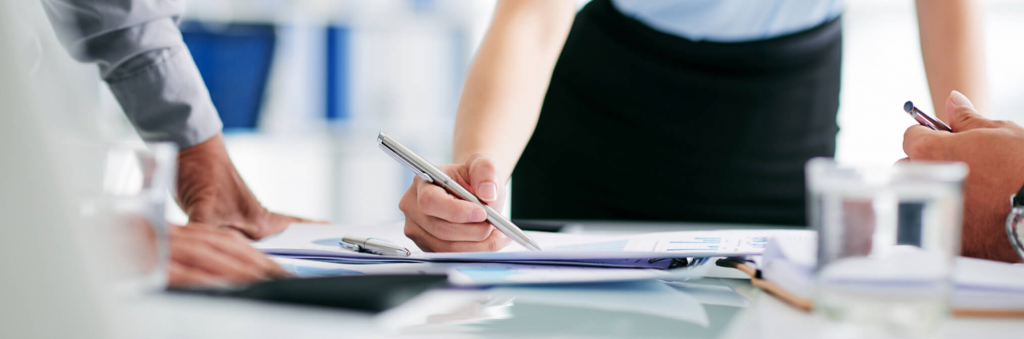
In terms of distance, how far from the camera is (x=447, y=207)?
571mm

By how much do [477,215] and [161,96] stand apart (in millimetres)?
410

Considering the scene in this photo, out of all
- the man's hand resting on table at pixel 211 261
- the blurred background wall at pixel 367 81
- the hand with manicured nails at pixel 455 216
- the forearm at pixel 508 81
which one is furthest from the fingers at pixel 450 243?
the blurred background wall at pixel 367 81

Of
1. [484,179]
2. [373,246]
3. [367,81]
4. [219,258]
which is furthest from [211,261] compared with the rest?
[367,81]

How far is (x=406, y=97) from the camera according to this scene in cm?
273

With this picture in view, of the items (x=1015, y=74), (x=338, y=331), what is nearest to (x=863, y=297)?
(x=338, y=331)

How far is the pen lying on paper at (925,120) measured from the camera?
59 cm

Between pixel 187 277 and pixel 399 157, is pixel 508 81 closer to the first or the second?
pixel 399 157

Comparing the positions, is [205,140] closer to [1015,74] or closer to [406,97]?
[406,97]

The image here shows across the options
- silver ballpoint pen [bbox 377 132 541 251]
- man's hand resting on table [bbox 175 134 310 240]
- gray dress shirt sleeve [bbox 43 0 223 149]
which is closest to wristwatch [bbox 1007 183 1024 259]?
silver ballpoint pen [bbox 377 132 541 251]

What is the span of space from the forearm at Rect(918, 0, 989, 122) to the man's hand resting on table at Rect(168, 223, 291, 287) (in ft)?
2.78

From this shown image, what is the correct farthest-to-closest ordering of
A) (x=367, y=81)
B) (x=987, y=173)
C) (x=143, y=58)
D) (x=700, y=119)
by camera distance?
(x=367, y=81) → (x=700, y=119) → (x=143, y=58) → (x=987, y=173)

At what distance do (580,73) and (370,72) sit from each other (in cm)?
170

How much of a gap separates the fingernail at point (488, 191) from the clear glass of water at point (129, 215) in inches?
10.8

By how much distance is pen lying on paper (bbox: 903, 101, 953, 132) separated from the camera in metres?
Answer: 0.59
